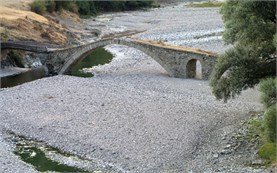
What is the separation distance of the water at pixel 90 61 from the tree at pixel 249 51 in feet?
75.9

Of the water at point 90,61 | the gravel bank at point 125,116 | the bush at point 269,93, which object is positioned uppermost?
the bush at point 269,93

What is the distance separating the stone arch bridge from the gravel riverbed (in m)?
1.54

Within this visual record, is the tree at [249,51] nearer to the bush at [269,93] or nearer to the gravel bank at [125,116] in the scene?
the gravel bank at [125,116]

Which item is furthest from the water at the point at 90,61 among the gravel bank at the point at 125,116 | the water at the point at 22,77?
the gravel bank at the point at 125,116

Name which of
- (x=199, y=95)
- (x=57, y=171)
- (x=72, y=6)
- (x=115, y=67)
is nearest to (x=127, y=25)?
(x=72, y=6)

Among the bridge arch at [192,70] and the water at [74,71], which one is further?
the water at [74,71]

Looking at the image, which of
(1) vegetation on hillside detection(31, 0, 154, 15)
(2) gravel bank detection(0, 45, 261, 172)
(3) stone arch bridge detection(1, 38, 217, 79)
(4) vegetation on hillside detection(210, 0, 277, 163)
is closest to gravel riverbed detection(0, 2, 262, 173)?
(2) gravel bank detection(0, 45, 261, 172)

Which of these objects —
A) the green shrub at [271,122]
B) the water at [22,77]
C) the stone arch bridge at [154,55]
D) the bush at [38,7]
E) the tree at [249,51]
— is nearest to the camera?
the green shrub at [271,122]

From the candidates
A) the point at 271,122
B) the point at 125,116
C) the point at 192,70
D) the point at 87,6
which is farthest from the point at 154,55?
the point at 87,6

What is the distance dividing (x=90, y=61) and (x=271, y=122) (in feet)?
128

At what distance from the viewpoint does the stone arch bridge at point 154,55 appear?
50.9m

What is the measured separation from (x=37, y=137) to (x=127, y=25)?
2301 inches

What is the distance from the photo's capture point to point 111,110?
40469 millimetres

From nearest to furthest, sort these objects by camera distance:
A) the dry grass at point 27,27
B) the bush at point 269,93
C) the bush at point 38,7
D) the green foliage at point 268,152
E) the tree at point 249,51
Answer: the bush at point 269,93
the green foliage at point 268,152
the tree at point 249,51
the dry grass at point 27,27
the bush at point 38,7
